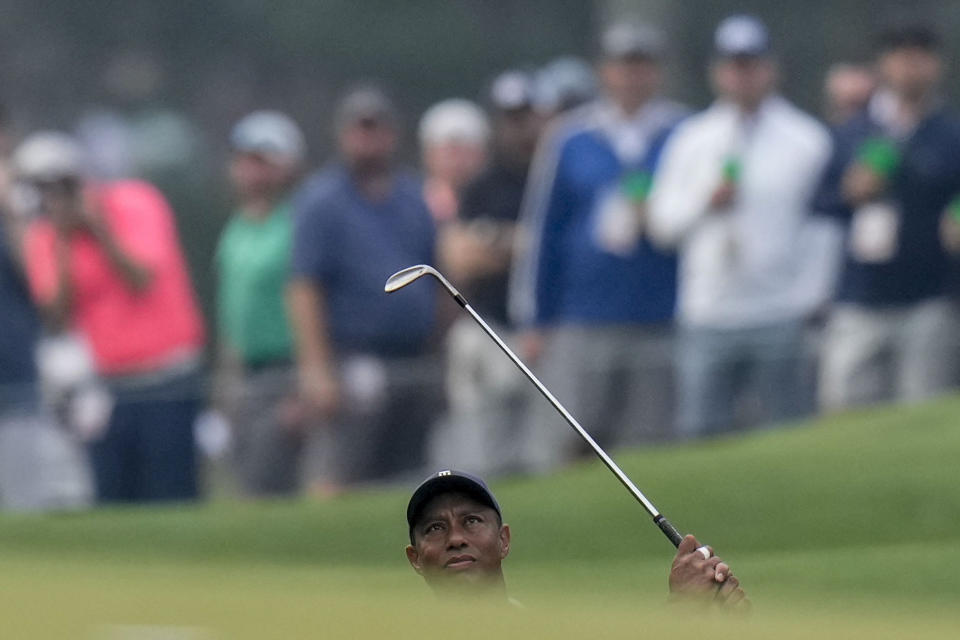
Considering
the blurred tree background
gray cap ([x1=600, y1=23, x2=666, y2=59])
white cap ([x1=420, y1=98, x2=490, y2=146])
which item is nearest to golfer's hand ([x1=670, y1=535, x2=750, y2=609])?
gray cap ([x1=600, y1=23, x2=666, y2=59])

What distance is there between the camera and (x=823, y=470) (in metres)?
8.45

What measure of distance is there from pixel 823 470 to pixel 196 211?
1182 cm

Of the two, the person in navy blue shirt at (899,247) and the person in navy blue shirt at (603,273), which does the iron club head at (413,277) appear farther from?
the person in navy blue shirt at (899,247)

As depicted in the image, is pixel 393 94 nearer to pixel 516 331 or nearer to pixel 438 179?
pixel 438 179

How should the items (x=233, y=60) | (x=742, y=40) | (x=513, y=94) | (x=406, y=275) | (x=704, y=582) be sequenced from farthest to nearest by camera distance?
(x=233, y=60) → (x=513, y=94) → (x=742, y=40) → (x=406, y=275) → (x=704, y=582)

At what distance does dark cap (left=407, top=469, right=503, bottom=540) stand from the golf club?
251mm

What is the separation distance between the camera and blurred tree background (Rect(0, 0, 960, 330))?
18844 millimetres

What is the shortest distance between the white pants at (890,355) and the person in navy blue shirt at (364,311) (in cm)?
160

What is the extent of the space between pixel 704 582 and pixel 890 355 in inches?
214

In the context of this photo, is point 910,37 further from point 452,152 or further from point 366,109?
point 452,152

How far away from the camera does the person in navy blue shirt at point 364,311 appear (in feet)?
32.6

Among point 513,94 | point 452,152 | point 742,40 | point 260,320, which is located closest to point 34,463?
point 260,320

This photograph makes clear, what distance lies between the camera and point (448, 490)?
15.9ft

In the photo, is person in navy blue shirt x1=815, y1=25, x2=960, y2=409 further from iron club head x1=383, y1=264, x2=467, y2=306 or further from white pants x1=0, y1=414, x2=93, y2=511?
iron club head x1=383, y1=264, x2=467, y2=306
